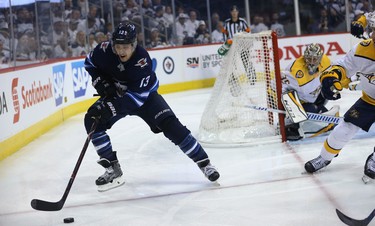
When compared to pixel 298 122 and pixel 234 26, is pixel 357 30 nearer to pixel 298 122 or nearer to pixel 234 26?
pixel 298 122

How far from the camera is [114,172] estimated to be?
4.46m

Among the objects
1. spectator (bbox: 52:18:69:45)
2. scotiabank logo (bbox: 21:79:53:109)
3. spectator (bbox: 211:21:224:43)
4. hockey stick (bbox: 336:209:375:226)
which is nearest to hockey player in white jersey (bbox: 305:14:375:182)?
hockey stick (bbox: 336:209:375:226)

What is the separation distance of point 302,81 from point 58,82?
2.90 m

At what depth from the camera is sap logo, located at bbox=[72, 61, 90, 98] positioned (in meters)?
8.12

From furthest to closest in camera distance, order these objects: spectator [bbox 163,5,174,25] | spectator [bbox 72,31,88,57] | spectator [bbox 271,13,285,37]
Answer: spectator [bbox 271,13,285,37]
spectator [bbox 163,5,174,25]
spectator [bbox 72,31,88,57]

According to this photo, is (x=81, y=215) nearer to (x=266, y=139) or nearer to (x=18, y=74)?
(x=266, y=139)

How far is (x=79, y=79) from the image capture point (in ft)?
27.1

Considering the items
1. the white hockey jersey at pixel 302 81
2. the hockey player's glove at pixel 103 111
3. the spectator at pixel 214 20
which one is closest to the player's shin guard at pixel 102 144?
the hockey player's glove at pixel 103 111

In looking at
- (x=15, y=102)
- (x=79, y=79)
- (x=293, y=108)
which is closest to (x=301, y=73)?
(x=293, y=108)

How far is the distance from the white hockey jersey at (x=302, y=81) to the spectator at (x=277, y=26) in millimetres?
5988

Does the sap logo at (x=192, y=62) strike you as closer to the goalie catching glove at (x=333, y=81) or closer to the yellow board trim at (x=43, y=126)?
the yellow board trim at (x=43, y=126)

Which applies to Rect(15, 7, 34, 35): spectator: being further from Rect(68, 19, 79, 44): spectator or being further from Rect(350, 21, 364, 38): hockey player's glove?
Rect(350, 21, 364, 38): hockey player's glove

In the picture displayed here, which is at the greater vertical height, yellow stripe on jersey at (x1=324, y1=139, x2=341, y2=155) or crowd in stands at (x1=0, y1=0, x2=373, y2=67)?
crowd in stands at (x1=0, y1=0, x2=373, y2=67)

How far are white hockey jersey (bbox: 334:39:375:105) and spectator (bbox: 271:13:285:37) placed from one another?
7766 millimetres
